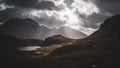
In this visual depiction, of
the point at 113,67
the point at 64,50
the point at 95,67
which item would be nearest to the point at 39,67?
the point at 95,67

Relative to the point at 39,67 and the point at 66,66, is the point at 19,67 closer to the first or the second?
the point at 39,67

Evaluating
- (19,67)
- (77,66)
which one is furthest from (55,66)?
(19,67)

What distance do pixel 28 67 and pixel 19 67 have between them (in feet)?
19.8

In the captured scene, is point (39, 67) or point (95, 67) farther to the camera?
point (39, 67)

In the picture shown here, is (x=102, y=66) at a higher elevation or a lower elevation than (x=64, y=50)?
lower

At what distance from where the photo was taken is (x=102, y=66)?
102 meters

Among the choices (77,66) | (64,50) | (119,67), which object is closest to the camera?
(119,67)

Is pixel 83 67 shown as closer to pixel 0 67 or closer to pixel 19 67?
pixel 19 67

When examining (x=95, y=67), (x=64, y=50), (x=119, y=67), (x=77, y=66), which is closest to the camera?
(x=119, y=67)

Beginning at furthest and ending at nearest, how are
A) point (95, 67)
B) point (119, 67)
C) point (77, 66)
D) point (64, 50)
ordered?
point (64, 50) < point (77, 66) < point (95, 67) < point (119, 67)

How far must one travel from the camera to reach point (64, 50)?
19875 centimetres

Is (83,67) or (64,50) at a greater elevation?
(64,50)

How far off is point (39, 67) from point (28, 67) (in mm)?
7254

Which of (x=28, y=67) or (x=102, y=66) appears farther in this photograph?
(x=28, y=67)
